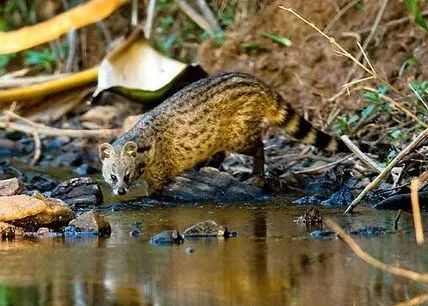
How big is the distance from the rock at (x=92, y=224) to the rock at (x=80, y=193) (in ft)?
4.49

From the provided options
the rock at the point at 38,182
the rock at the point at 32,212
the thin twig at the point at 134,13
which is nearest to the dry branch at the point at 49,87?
the rock at the point at 38,182

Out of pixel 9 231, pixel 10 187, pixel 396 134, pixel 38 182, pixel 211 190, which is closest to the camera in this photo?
pixel 9 231

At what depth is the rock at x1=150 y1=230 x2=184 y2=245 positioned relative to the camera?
6.14m

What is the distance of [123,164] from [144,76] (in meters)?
2.36

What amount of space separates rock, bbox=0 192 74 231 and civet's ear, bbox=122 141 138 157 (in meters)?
2.03

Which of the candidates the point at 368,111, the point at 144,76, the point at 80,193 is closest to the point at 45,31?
the point at 80,193

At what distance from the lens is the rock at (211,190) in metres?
8.42

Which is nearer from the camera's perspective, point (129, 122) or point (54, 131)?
point (129, 122)

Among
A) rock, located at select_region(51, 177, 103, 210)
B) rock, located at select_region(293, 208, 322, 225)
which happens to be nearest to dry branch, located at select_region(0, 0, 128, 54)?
rock, located at select_region(293, 208, 322, 225)

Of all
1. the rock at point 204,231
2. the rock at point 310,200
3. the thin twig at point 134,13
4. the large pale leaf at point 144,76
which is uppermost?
the thin twig at point 134,13

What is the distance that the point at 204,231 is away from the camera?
250 inches

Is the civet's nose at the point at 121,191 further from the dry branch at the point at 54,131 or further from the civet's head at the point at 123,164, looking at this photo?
the dry branch at the point at 54,131

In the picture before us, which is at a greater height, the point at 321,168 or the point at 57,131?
→ the point at 57,131

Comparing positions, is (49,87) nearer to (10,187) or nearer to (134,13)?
(134,13)
